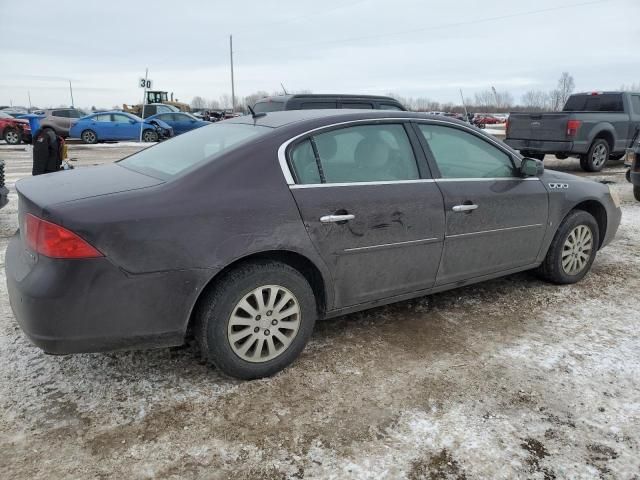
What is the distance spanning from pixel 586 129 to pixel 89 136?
18541 millimetres

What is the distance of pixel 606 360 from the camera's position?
10.4ft

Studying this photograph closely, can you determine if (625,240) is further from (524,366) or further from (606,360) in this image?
(524,366)

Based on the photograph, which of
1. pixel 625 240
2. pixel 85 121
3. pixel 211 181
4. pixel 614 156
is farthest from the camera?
pixel 85 121

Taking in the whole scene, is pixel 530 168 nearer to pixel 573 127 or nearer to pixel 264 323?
pixel 264 323

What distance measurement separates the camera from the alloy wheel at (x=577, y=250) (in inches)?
172

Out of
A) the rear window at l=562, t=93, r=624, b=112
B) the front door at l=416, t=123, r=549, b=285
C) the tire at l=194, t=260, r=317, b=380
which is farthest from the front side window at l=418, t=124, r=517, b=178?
the rear window at l=562, t=93, r=624, b=112

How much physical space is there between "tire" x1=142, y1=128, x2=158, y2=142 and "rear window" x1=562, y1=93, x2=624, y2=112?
52.5 ft

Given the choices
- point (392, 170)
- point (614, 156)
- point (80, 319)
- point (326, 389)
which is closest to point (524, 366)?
point (326, 389)

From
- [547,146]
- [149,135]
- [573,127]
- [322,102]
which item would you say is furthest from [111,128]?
[573,127]

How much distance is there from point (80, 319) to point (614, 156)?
45.9 feet

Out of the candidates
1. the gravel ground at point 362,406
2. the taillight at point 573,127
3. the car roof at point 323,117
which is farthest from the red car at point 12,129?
the car roof at point 323,117

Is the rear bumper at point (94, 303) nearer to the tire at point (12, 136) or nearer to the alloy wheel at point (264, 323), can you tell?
the alloy wheel at point (264, 323)

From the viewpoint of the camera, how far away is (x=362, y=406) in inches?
106

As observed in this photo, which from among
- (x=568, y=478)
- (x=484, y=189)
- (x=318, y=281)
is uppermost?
(x=484, y=189)
